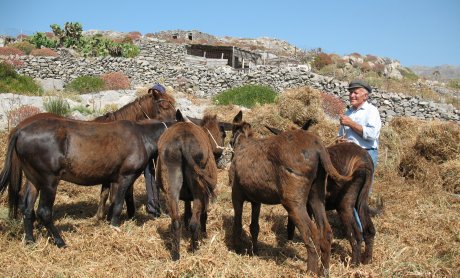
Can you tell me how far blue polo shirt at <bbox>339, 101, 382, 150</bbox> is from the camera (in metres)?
5.55

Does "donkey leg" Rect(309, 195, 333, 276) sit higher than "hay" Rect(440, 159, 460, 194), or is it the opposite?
"donkey leg" Rect(309, 195, 333, 276)

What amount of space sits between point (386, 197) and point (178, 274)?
5399mm

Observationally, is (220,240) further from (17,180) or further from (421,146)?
(421,146)

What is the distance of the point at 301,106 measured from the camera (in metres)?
11.5

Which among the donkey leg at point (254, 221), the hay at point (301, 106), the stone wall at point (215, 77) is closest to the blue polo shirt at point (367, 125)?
the donkey leg at point (254, 221)

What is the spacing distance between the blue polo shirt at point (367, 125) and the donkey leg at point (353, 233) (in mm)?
1238

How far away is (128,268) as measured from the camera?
15.1ft

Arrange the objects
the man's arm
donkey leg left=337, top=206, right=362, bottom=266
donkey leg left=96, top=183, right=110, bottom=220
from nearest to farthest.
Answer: donkey leg left=337, top=206, right=362, bottom=266
the man's arm
donkey leg left=96, top=183, right=110, bottom=220

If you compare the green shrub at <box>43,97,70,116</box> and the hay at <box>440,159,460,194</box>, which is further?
the green shrub at <box>43,97,70,116</box>

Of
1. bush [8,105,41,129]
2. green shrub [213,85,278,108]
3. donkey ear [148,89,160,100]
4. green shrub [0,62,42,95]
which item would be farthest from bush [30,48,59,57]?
donkey ear [148,89,160,100]

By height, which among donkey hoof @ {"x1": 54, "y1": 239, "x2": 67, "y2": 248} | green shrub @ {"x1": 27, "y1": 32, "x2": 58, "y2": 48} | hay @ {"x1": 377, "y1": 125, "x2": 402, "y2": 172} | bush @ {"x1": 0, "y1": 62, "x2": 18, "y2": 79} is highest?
green shrub @ {"x1": 27, "y1": 32, "x2": 58, "y2": 48}

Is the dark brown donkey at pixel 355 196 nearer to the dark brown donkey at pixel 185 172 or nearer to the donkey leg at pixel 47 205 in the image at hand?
the dark brown donkey at pixel 185 172

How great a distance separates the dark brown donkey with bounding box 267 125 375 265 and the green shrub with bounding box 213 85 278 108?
38.1ft

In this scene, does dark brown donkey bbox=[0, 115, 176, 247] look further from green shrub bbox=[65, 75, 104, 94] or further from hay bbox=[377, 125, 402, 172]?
green shrub bbox=[65, 75, 104, 94]
